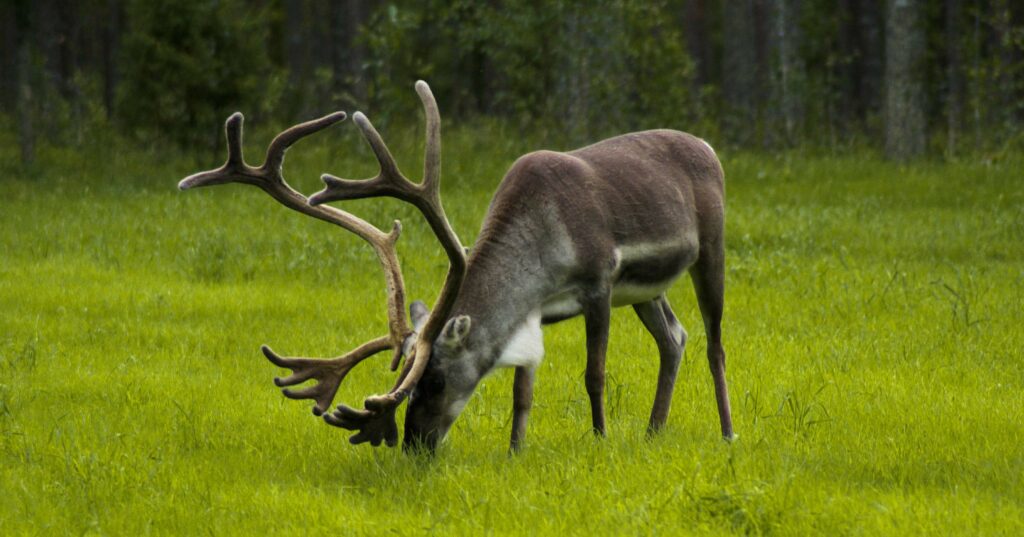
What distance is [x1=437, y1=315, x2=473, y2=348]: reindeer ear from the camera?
19.5 feet

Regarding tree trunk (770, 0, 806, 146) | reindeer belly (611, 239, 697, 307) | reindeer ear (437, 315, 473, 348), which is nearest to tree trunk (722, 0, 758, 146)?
tree trunk (770, 0, 806, 146)

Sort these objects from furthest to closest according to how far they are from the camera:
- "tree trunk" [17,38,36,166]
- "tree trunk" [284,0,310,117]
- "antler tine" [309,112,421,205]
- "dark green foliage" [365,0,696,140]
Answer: "tree trunk" [284,0,310,117]
"dark green foliage" [365,0,696,140]
"tree trunk" [17,38,36,166]
"antler tine" [309,112,421,205]

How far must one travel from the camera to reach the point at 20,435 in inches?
271

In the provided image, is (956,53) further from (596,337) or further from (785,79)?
(596,337)

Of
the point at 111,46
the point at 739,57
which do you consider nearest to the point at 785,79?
the point at 739,57

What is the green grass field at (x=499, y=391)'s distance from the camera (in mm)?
5660

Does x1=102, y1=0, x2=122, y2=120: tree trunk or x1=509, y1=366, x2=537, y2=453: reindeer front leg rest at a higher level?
x1=102, y1=0, x2=122, y2=120: tree trunk

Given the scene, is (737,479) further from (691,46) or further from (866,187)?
(691,46)

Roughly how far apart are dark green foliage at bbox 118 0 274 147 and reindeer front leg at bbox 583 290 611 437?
13.6m

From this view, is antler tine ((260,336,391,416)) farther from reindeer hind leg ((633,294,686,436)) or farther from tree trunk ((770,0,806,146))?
tree trunk ((770,0,806,146))

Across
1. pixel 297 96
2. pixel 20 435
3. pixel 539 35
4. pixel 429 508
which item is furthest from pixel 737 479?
pixel 297 96

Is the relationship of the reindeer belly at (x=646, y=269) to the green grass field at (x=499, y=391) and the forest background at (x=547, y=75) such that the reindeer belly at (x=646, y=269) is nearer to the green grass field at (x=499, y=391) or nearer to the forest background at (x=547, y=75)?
the green grass field at (x=499, y=391)

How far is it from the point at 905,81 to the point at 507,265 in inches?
574

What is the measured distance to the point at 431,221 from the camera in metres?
6.18
